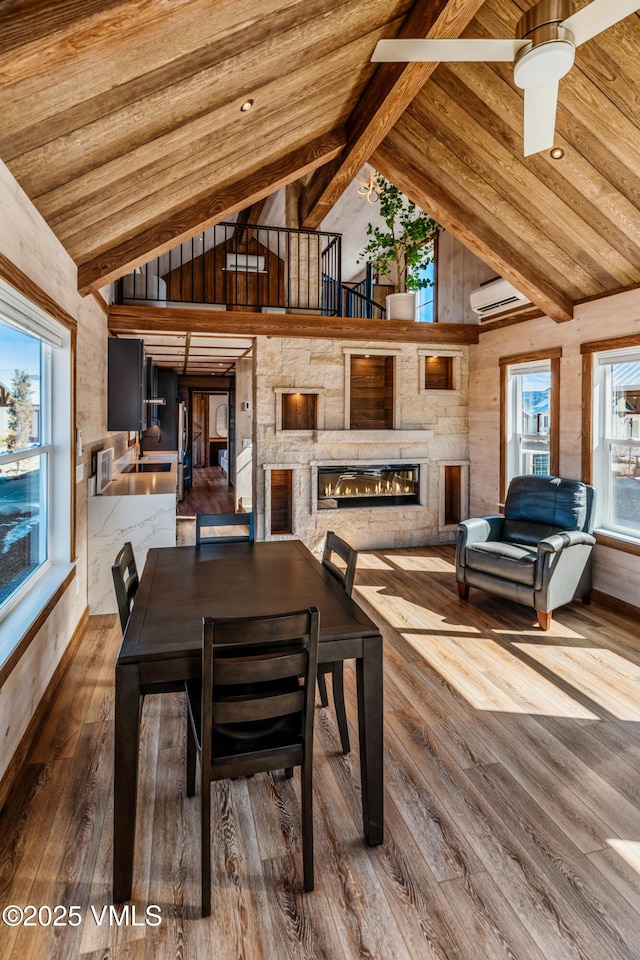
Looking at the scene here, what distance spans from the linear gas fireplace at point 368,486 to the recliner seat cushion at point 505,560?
1986mm

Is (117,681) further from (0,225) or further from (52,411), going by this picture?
(52,411)

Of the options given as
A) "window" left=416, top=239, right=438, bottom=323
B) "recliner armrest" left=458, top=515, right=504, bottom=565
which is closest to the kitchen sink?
"window" left=416, top=239, right=438, bottom=323

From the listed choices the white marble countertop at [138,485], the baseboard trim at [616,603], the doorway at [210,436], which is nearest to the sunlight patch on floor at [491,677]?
the baseboard trim at [616,603]

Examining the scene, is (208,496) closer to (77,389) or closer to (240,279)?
(240,279)

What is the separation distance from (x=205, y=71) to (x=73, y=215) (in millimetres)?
1105

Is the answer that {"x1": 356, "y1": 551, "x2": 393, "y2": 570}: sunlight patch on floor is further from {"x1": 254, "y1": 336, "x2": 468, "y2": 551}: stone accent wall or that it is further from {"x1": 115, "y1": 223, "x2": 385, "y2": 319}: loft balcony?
{"x1": 115, "y1": 223, "x2": 385, "y2": 319}: loft balcony

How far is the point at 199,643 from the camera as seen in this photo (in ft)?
5.90

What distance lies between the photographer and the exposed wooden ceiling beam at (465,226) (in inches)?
167

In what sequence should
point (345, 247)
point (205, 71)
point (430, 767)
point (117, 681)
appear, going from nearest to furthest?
point (117, 681) < point (205, 71) < point (430, 767) < point (345, 247)

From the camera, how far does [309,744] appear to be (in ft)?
5.83

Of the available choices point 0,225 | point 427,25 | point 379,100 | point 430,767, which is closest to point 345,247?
point 379,100

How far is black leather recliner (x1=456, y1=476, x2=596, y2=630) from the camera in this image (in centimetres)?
402

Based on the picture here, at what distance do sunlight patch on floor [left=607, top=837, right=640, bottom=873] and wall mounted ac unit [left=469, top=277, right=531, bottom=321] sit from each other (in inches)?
180

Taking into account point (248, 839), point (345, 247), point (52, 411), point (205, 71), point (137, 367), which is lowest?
point (248, 839)
